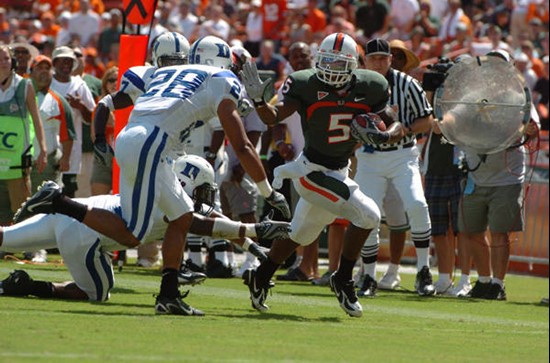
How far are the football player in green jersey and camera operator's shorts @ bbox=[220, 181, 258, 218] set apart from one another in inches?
163

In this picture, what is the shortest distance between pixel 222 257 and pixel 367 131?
4329 mm

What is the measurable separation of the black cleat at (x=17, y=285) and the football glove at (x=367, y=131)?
7.89ft

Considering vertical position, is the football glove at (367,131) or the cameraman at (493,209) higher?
the football glove at (367,131)

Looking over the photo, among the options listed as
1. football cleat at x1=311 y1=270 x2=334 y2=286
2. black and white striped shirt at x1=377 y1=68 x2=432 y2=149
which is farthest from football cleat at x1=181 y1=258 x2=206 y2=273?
black and white striped shirt at x1=377 y1=68 x2=432 y2=149

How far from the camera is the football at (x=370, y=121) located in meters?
8.80

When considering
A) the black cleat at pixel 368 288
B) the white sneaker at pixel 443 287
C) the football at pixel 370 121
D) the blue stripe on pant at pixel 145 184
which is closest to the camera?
the blue stripe on pant at pixel 145 184

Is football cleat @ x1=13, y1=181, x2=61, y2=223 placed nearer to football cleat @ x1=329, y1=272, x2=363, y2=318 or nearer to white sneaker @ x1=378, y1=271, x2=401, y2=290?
football cleat @ x1=329, y1=272, x2=363, y2=318

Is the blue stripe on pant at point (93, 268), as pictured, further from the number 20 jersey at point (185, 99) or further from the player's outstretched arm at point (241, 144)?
the player's outstretched arm at point (241, 144)

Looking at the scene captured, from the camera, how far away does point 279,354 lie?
6.73 meters

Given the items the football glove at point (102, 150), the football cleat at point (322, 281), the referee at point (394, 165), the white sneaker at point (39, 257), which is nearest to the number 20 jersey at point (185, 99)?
the football glove at point (102, 150)

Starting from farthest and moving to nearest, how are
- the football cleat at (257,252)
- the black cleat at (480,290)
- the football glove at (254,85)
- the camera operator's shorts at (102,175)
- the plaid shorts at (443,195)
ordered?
the camera operator's shorts at (102,175) < the plaid shorts at (443,195) < the black cleat at (480,290) < the football cleat at (257,252) < the football glove at (254,85)

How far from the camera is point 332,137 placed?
29.7 ft

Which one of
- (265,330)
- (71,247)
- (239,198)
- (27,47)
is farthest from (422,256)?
(27,47)

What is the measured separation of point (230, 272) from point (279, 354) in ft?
19.8
